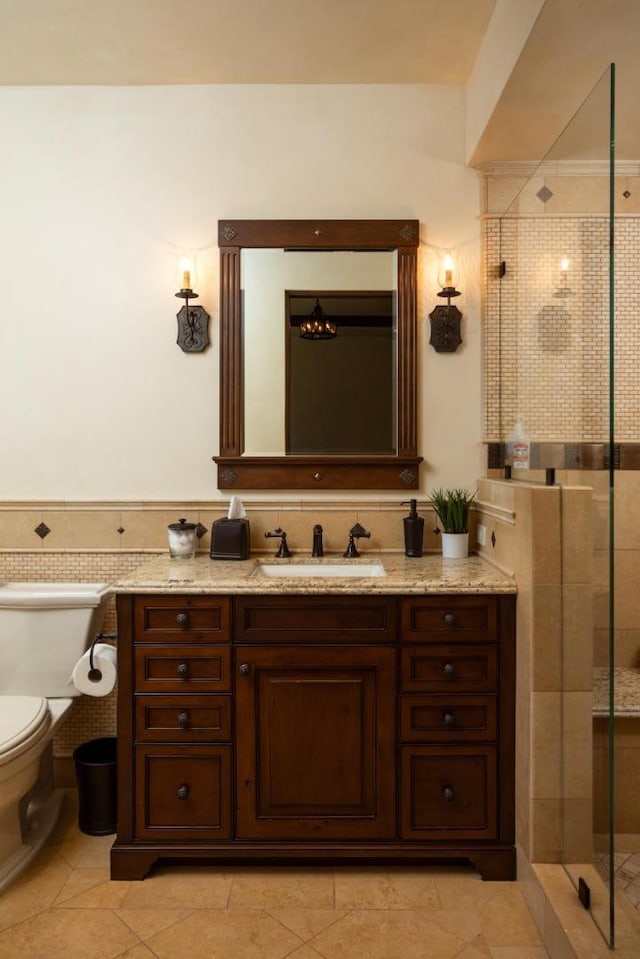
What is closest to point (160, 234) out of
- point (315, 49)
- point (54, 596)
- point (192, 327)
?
point (192, 327)

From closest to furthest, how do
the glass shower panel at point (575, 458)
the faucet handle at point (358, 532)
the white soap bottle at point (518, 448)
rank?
the glass shower panel at point (575, 458) < the white soap bottle at point (518, 448) < the faucet handle at point (358, 532)

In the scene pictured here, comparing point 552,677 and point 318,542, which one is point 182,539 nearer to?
point 318,542

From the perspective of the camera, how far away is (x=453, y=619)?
2037 millimetres

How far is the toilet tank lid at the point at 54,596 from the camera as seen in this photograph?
231 centimetres

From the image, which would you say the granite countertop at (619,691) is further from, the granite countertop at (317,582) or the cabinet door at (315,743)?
the cabinet door at (315,743)

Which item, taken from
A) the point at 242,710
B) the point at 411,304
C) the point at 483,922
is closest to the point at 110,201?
the point at 411,304

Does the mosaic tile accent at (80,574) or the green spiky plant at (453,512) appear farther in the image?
the mosaic tile accent at (80,574)

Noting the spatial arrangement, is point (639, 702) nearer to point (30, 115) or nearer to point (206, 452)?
point (206, 452)

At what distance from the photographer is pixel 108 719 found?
2.57 m

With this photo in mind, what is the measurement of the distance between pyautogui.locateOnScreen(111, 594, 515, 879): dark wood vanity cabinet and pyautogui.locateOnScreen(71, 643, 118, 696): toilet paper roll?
3.6 inches

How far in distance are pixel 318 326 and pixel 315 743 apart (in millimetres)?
1477

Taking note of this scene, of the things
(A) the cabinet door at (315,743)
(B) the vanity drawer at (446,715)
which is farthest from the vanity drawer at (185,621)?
(B) the vanity drawer at (446,715)

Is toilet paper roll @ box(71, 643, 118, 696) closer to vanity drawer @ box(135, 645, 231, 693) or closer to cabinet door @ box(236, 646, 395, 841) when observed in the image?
vanity drawer @ box(135, 645, 231, 693)

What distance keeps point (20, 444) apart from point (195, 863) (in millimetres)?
1627
